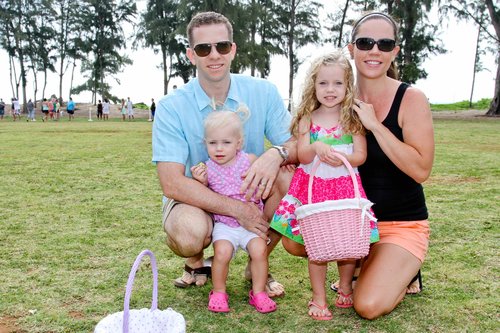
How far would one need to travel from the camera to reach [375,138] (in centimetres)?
331

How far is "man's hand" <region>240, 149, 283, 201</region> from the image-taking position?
3.31m

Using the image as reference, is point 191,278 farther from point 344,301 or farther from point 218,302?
point 344,301

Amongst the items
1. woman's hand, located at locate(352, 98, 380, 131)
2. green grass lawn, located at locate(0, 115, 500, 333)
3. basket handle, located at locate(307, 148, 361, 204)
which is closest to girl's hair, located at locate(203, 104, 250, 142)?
basket handle, located at locate(307, 148, 361, 204)

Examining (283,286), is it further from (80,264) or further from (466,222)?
(466,222)

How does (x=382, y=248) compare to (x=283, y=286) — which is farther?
(x=283, y=286)

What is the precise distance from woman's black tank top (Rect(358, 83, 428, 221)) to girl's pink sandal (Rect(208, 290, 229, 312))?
3.57 ft

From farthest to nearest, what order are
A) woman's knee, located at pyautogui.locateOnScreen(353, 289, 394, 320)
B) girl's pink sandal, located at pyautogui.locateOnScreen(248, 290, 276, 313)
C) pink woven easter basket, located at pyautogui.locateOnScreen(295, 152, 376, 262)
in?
girl's pink sandal, located at pyautogui.locateOnScreen(248, 290, 276, 313)
woman's knee, located at pyautogui.locateOnScreen(353, 289, 394, 320)
pink woven easter basket, located at pyautogui.locateOnScreen(295, 152, 376, 262)

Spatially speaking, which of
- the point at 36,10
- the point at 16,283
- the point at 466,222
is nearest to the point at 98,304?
the point at 16,283

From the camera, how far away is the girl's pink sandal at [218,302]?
313cm

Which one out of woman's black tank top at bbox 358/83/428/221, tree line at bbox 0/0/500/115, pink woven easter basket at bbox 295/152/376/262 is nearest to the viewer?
pink woven easter basket at bbox 295/152/376/262

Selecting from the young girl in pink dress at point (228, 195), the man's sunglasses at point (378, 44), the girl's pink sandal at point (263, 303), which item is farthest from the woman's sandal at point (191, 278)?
the man's sunglasses at point (378, 44)

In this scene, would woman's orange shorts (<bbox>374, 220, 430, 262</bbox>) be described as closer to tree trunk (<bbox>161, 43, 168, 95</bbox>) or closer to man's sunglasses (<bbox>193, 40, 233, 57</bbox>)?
man's sunglasses (<bbox>193, 40, 233, 57</bbox>)

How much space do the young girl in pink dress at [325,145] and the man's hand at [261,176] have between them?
0.13 m

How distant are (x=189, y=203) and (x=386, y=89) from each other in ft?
4.70
